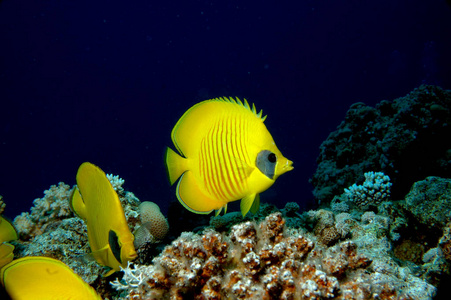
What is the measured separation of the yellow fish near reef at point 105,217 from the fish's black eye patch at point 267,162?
2.70 feet

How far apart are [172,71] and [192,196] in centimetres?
4527

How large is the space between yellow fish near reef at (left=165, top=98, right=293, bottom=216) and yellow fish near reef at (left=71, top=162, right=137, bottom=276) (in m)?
0.38

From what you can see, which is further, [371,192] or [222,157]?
[371,192]

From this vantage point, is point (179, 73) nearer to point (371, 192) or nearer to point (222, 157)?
point (371, 192)

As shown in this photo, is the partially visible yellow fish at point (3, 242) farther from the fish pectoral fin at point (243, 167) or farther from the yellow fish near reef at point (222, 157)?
the fish pectoral fin at point (243, 167)

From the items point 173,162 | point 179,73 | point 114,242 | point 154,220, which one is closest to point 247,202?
point 173,162

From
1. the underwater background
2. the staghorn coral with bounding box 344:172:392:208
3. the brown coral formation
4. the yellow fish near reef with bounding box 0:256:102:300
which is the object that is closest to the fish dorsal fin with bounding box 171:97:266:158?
the brown coral formation

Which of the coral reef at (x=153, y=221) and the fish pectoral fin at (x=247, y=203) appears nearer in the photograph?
the fish pectoral fin at (x=247, y=203)

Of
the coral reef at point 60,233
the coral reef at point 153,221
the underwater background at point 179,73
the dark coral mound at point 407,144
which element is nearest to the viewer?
the coral reef at point 60,233

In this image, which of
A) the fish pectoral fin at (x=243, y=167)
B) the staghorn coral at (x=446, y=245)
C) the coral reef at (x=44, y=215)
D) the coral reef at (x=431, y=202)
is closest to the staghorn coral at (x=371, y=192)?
the coral reef at (x=431, y=202)

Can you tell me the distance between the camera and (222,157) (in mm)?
1614

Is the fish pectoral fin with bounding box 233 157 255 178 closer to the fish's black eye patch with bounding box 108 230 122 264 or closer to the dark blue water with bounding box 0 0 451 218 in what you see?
the fish's black eye patch with bounding box 108 230 122 264

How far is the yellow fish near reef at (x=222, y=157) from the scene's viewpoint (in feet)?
5.20

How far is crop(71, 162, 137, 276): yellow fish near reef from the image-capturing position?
4.77 feet
